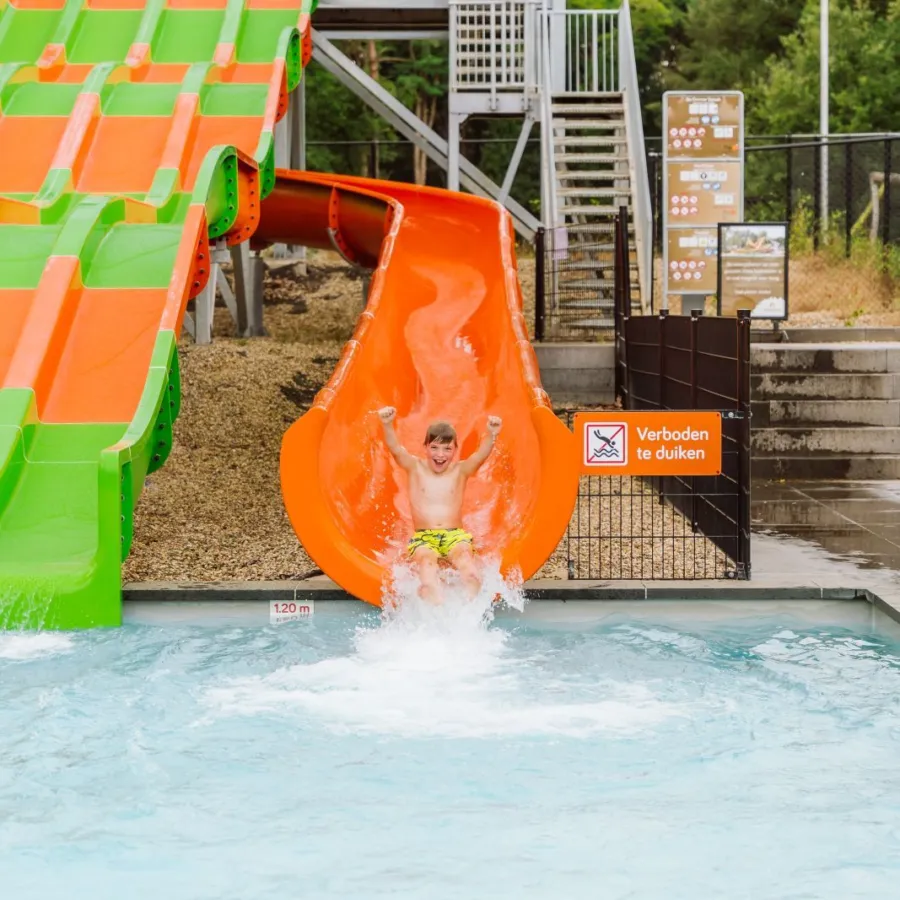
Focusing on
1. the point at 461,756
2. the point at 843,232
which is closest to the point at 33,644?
the point at 461,756

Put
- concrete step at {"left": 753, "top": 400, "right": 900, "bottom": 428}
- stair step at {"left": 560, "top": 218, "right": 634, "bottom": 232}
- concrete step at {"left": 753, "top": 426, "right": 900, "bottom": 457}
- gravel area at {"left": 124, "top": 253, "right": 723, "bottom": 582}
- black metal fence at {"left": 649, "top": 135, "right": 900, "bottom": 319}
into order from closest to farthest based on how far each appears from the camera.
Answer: gravel area at {"left": 124, "top": 253, "right": 723, "bottom": 582}
concrete step at {"left": 753, "top": 426, "right": 900, "bottom": 457}
concrete step at {"left": 753, "top": 400, "right": 900, "bottom": 428}
stair step at {"left": 560, "top": 218, "right": 634, "bottom": 232}
black metal fence at {"left": 649, "top": 135, "right": 900, "bottom": 319}

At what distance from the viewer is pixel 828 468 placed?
12.6m

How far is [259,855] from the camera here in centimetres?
528

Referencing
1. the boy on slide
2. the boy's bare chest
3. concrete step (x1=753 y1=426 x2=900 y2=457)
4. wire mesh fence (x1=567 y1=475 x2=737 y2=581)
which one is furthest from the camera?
concrete step (x1=753 y1=426 x2=900 y2=457)

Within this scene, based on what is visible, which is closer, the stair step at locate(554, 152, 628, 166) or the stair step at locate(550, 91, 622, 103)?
the stair step at locate(554, 152, 628, 166)

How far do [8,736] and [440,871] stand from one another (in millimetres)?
2327

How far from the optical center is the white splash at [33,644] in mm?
7602

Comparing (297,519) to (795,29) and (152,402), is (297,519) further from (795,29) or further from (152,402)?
(795,29)

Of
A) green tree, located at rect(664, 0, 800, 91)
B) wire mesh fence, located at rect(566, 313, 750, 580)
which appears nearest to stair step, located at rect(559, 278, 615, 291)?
wire mesh fence, located at rect(566, 313, 750, 580)

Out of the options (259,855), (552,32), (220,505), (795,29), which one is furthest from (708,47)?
(259,855)

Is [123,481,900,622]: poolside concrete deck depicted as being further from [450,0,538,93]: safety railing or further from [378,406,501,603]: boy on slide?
[450,0,538,93]: safety railing

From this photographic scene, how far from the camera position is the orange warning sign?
8.38 m

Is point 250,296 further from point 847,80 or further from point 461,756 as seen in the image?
point 847,80

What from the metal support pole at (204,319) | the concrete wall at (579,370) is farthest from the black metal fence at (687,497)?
the metal support pole at (204,319)
